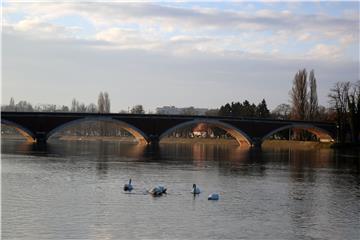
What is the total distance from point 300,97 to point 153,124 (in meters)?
23.7

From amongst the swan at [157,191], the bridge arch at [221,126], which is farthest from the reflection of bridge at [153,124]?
the swan at [157,191]

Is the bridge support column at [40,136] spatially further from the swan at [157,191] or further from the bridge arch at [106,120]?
the swan at [157,191]

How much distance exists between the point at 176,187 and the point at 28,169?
496 inches

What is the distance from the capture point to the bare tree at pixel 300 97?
3762 inches

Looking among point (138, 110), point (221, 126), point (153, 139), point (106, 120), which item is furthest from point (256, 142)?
point (138, 110)

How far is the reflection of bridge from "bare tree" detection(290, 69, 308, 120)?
3150mm

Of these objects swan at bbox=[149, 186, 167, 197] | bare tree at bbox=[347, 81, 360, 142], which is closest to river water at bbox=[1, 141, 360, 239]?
swan at bbox=[149, 186, 167, 197]

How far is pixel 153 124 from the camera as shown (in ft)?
302

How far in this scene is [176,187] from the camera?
30328mm

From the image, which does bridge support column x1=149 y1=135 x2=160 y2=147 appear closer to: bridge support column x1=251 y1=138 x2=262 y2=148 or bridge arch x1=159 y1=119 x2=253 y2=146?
bridge arch x1=159 y1=119 x2=253 y2=146

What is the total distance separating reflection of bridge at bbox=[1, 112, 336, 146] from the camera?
84.8m

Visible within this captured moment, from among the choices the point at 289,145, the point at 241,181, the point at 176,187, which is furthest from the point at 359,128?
the point at 176,187

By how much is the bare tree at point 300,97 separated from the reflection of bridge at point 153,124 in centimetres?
315

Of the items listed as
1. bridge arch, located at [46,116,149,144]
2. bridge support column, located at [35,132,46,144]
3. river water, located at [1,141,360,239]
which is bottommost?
river water, located at [1,141,360,239]
